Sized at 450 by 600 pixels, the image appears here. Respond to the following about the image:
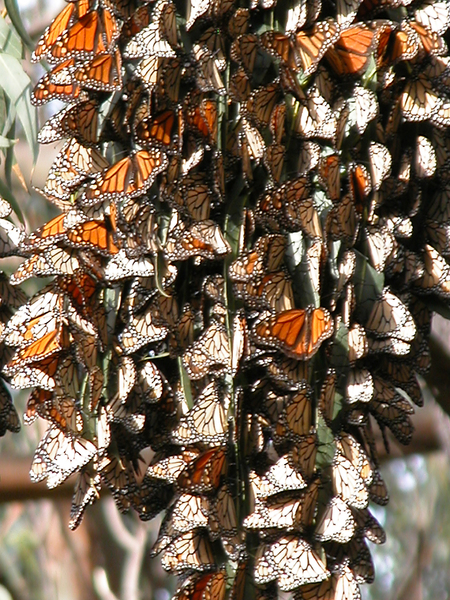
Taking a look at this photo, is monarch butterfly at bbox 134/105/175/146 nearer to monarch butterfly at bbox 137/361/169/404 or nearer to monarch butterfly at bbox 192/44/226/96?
monarch butterfly at bbox 192/44/226/96

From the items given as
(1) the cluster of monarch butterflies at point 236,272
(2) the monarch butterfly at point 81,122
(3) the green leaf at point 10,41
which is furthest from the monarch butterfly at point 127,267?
(3) the green leaf at point 10,41

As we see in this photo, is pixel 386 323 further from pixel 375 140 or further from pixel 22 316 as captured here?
pixel 22 316

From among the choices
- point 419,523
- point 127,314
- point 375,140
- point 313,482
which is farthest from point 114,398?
point 419,523

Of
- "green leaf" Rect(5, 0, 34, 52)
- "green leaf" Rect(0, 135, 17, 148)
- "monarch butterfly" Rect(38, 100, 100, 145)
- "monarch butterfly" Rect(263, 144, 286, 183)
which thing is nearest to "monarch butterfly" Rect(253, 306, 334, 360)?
"monarch butterfly" Rect(263, 144, 286, 183)

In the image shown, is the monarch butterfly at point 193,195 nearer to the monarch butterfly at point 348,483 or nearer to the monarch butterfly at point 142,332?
the monarch butterfly at point 142,332

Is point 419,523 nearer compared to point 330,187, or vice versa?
point 330,187

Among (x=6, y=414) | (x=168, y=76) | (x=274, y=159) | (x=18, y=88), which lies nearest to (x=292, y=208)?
(x=274, y=159)
